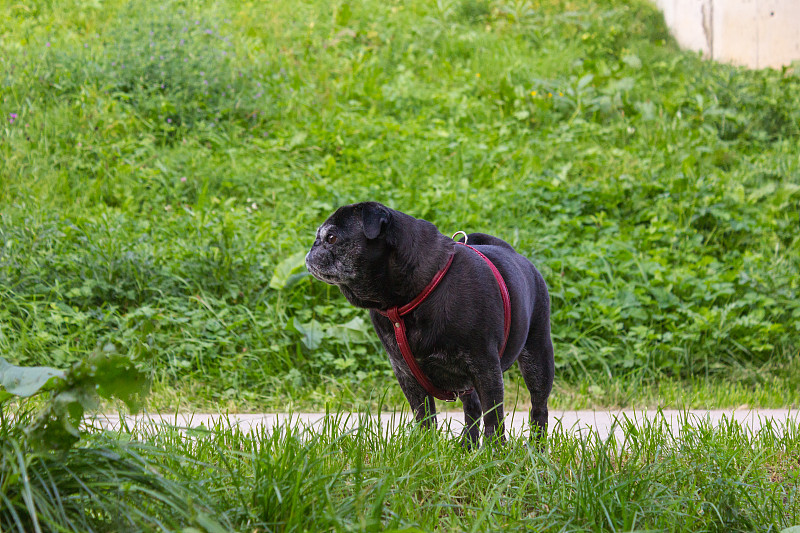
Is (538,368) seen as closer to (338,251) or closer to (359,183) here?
(338,251)

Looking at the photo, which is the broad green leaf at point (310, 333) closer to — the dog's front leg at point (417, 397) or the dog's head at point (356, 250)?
the dog's front leg at point (417, 397)

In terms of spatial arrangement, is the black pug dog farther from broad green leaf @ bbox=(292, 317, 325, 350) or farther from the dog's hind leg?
broad green leaf @ bbox=(292, 317, 325, 350)

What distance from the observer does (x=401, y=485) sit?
247 cm

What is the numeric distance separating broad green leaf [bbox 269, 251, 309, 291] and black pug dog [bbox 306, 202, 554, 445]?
94.5 inches

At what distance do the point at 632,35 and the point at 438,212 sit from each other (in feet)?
23.6

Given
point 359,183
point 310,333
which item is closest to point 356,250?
point 310,333

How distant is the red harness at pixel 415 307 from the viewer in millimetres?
2986

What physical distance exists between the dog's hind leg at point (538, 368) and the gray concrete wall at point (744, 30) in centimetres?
912

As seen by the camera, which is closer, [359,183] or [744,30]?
[359,183]

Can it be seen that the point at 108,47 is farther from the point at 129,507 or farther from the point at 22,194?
the point at 129,507

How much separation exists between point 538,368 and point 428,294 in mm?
934

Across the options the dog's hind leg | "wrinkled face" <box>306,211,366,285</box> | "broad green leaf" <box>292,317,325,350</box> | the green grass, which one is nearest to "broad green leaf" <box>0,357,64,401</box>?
the green grass

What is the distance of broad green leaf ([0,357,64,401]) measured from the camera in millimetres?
1849

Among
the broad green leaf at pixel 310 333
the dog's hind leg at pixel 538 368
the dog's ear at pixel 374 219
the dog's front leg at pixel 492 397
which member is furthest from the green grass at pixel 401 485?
the broad green leaf at pixel 310 333
